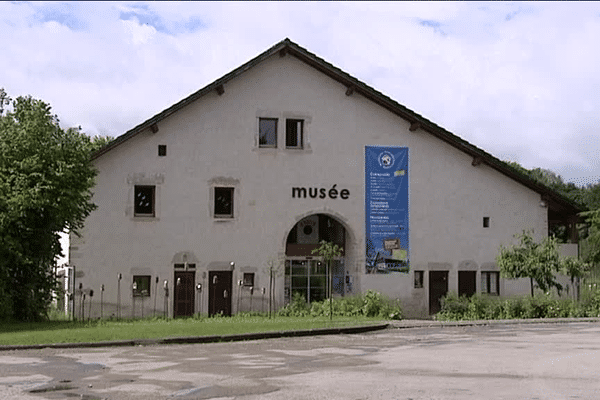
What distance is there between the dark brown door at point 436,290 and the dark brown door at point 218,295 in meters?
9.58

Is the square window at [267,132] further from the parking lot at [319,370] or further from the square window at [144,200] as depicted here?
the parking lot at [319,370]

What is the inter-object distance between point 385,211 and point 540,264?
24.4ft

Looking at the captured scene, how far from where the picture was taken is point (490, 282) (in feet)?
137

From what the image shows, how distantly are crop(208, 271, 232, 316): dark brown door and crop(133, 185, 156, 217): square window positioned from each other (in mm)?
3721

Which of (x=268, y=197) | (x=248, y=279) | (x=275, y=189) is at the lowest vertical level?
(x=248, y=279)

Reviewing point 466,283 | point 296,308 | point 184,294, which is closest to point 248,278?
point 296,308

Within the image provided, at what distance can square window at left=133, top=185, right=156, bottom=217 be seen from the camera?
1465 inches

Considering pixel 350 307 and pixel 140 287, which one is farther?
pixel 140 287

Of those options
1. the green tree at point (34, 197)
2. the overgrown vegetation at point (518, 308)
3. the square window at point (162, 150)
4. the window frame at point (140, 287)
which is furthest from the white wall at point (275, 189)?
the green tree at point (34, 197)

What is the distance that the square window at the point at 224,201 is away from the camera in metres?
38.2

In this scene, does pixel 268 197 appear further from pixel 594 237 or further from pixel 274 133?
pixel 594 237

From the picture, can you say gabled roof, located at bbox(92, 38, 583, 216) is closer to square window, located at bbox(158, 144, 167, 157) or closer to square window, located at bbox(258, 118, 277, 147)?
square window, located at bbox(158, 144, 167, 157)

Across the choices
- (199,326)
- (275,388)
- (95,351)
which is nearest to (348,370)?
(275,388)

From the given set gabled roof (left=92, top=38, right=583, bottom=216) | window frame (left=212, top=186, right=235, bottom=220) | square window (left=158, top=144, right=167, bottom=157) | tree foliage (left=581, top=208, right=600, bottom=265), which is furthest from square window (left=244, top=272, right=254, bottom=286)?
tree foliage (left=581, top=208, right=600, bottom=265)
